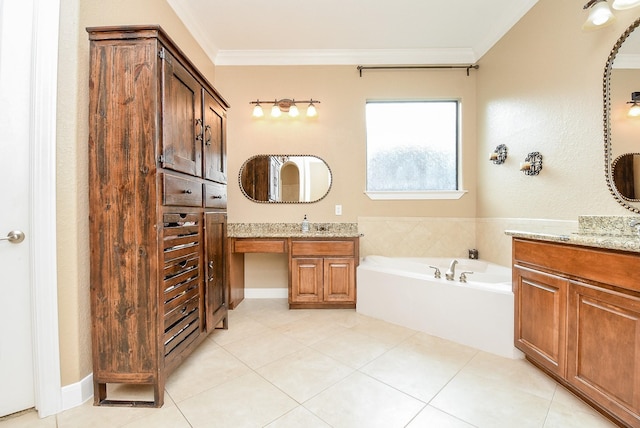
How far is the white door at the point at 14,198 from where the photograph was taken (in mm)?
1257

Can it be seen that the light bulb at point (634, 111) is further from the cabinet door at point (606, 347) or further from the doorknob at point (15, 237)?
the doorknob at point (15, 237)

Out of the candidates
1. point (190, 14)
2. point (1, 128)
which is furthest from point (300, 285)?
point (190, 14)

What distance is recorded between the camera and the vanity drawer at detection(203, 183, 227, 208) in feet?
6.39

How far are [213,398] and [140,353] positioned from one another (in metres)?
0.47

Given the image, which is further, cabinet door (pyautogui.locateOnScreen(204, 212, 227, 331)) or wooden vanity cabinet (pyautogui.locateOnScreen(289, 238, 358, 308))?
wooden vanity cabinet (pyautogui.locateOnScreen(289, 238, 358, 308))

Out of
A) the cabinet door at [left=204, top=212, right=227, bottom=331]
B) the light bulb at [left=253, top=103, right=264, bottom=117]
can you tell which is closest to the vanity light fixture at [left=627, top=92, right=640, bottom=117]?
the cabinet door at [left=204, top=212, right=227, bottom=331]

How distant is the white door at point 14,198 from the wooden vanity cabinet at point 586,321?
2854mm

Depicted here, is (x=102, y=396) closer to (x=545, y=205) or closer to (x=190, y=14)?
(x=190, y=14)

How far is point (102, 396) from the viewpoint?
4.71 ft

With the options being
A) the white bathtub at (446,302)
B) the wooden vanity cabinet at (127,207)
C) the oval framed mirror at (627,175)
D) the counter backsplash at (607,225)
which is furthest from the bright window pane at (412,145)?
the wooden vanity cabinet at (127,207)

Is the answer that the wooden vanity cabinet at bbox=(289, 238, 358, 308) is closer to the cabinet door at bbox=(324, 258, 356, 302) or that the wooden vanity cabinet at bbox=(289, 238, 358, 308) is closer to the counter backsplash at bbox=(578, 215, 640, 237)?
the cabinet door at bbox=(324, 258, 356, 302)

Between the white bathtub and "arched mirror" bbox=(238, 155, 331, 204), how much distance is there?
1.10 m

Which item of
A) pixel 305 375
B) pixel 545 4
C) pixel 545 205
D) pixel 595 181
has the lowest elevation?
pixel 305 375

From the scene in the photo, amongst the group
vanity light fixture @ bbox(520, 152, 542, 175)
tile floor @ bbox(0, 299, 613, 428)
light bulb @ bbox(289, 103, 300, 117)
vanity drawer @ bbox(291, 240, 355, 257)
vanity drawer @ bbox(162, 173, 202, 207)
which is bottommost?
tile floor @ bbox(0, 299, 613, 428)
